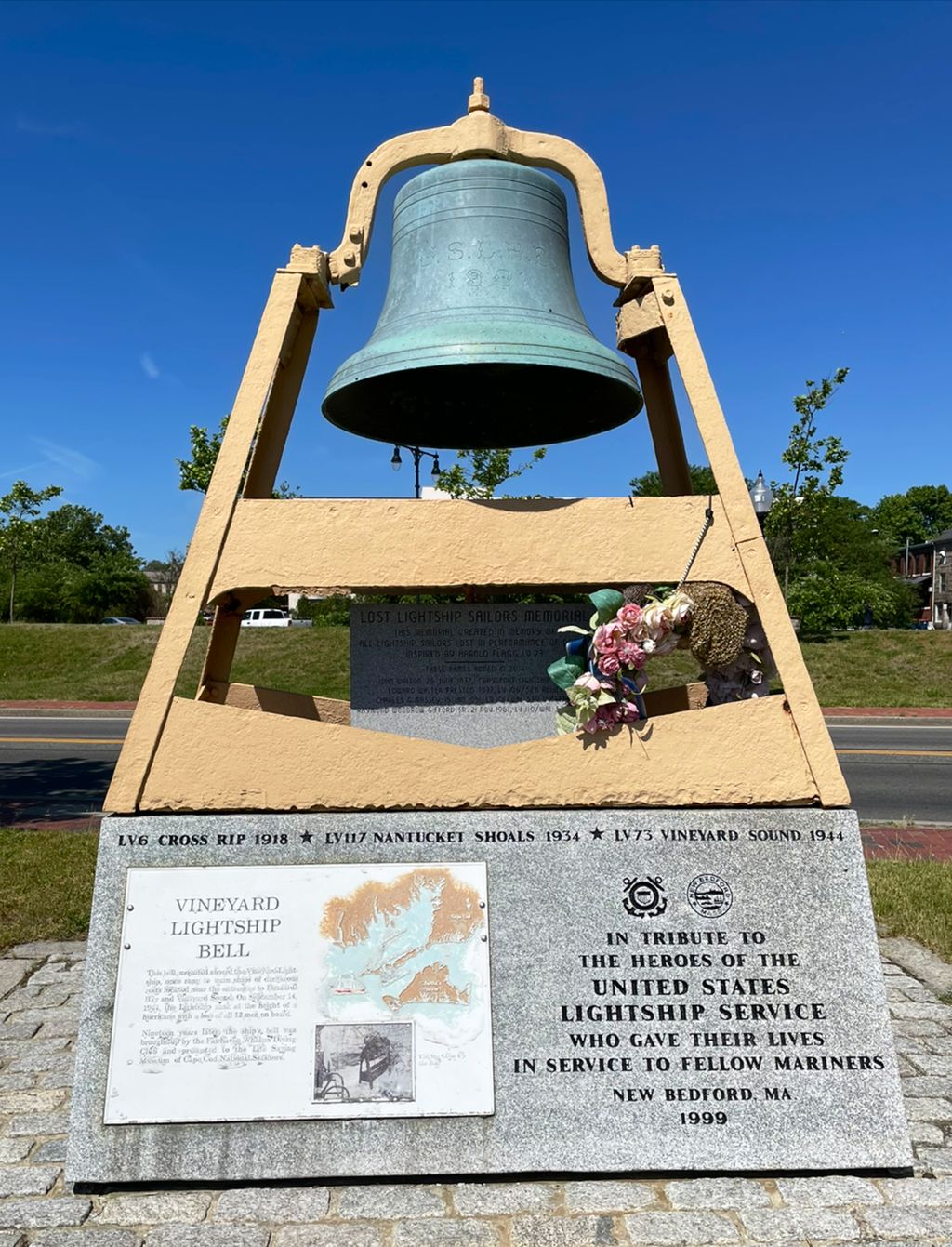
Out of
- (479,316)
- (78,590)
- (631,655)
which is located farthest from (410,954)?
(78,590)

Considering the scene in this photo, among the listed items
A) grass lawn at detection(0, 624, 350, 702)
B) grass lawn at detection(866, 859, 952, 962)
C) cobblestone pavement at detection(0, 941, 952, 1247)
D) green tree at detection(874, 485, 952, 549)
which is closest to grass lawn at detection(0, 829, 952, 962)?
grass lawn at detection(866, 859, 952, 962)

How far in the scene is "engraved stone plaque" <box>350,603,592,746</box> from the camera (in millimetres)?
4203

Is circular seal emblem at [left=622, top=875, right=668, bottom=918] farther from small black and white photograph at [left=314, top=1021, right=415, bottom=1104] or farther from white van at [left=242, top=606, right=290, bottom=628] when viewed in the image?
white van at [left=242, top=606, right=290, bottom=628]

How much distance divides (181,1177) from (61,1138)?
0.59 m

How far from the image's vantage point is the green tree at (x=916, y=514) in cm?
7575

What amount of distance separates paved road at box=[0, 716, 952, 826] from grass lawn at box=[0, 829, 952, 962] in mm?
2125

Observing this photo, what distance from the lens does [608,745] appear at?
10.4ft

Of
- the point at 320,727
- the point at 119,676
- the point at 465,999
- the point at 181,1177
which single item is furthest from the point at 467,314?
the point at 119,676

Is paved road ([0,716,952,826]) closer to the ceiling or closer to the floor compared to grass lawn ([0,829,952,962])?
closer to the ceiling

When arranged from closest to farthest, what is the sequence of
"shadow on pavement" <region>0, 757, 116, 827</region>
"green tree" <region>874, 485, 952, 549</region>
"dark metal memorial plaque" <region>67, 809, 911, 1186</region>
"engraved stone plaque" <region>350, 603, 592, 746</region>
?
1. "dark metal memorial plaque" <region>67, 809, 911, 1186</region>
2. "engraved stone plaque" <region>350, 603, 592, 746</region>
3. "shadow on pavement" <region>0, 757, 116, 827</region>
4. "green tree" <region>874, 485, 952, 549</region>

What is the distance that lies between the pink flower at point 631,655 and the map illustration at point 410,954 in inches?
35.3

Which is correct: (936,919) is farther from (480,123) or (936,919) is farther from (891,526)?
(891,526)

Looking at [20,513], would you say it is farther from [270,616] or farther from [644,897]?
[644,897]

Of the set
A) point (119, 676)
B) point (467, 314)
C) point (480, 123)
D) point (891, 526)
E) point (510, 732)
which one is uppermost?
point (891, 526)
